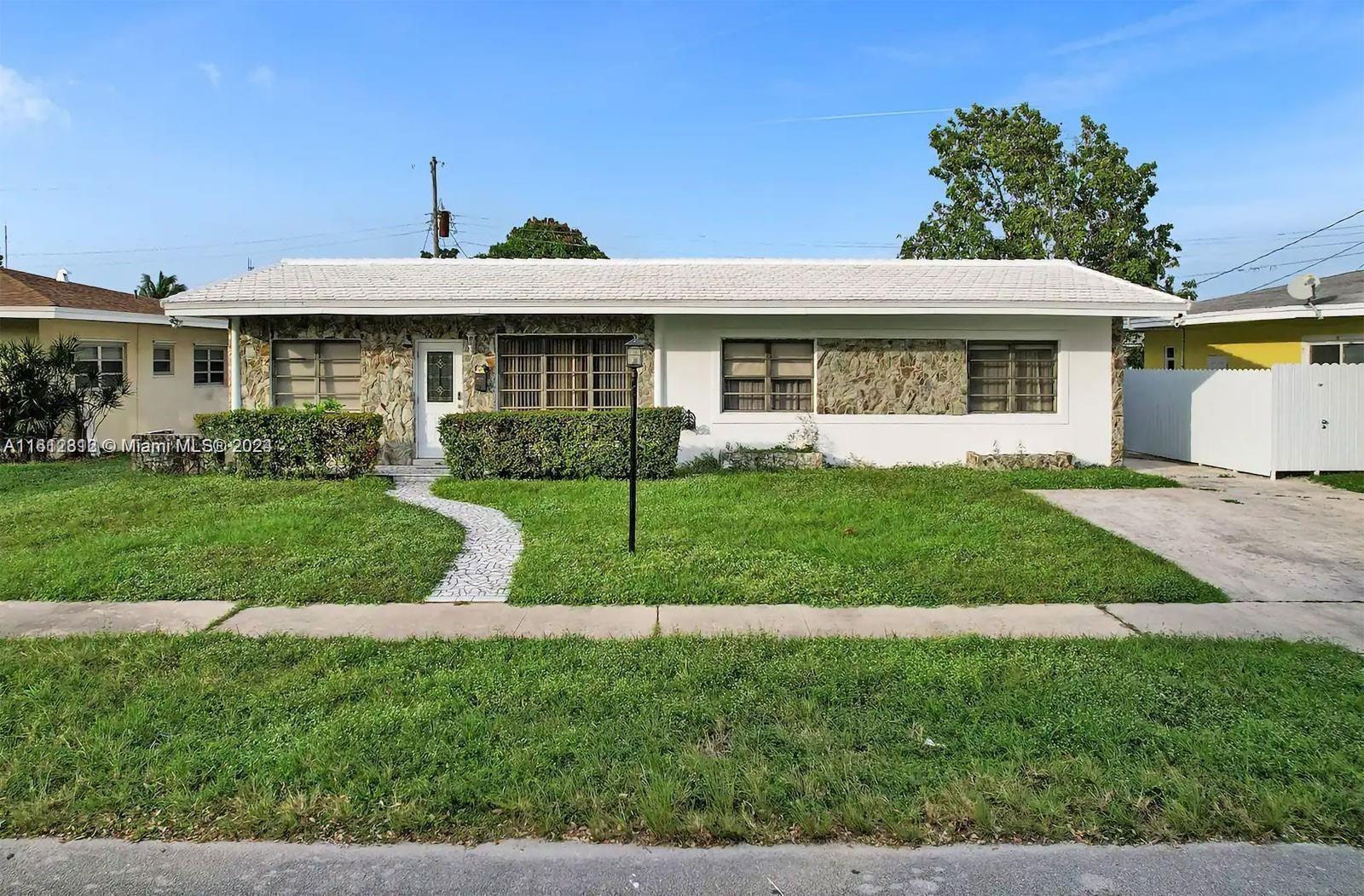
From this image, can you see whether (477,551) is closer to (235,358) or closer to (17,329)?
(235,358)

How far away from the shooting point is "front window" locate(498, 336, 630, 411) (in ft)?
46.5

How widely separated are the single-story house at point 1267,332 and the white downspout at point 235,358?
1529 centimetres

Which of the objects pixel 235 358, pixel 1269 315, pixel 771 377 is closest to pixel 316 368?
pixel 235 358

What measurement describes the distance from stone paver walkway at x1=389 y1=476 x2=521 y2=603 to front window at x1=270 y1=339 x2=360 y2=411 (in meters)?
3.37

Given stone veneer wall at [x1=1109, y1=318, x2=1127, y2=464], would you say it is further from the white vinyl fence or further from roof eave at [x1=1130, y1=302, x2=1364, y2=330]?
the white vinyl fence

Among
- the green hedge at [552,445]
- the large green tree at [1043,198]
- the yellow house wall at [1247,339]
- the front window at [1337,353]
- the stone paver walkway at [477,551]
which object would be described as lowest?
the stone paver walkway at [477,551]

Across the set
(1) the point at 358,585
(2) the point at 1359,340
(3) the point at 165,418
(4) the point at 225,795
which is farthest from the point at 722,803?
(3) the point at 165,418

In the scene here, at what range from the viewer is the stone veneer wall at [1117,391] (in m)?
14.0

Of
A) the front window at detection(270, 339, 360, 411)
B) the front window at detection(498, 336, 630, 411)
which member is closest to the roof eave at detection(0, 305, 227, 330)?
the front window at detection(270, 339, 360, 411)

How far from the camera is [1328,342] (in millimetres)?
16484

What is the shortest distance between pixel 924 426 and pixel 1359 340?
9102 millimetres

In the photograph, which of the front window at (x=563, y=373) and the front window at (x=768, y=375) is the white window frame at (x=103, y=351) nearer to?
the front window at (x=563, y=373)

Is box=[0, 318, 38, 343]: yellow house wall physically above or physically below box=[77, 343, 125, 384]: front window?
above

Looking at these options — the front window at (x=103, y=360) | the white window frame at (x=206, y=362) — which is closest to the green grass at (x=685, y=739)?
the front window at (x=103, y=360)
